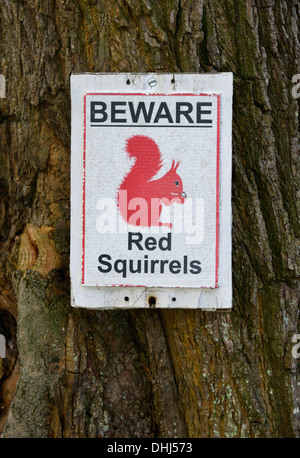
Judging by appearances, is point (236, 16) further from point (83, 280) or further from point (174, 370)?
point (174, 370)

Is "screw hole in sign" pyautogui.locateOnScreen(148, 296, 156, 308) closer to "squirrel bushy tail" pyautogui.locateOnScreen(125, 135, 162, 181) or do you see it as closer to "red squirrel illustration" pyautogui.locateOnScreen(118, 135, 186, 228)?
"red squirrel illustration" pyautogui.locateOnScreen(118, 135, 186, 228)

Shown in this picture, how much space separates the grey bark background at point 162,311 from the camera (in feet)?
4.39

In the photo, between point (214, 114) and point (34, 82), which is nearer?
point (214, 114)

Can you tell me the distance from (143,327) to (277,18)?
3.43 ft

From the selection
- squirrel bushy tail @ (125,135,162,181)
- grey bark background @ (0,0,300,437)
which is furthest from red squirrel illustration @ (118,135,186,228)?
grey bark background @ (0,0,300,437)

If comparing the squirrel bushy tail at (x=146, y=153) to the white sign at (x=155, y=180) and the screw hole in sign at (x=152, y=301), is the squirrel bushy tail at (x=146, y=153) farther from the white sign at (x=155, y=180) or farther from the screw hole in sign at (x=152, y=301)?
the screw hole in sign at (x=152, y=301)

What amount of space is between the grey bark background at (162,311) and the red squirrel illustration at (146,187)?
0.21 metres

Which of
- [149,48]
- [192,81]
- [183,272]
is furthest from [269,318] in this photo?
[149,48]

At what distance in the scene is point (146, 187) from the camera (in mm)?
1320

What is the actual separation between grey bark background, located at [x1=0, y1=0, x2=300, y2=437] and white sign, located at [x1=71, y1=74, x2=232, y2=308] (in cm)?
7

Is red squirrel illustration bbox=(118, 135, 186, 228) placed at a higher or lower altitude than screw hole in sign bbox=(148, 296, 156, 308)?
higher

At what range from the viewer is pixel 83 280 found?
4.41ft

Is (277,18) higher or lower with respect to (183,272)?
higher

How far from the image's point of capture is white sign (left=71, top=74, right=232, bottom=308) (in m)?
1.31
